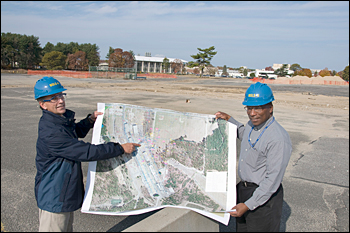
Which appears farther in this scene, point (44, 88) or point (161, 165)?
point (161, 165)

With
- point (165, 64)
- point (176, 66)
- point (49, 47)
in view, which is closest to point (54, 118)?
point (49, 47)

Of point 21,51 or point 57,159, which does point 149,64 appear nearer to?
point 21,51

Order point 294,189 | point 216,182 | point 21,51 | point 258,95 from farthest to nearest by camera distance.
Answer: point 21,51
point 294,189
point 216,182
point 258,95

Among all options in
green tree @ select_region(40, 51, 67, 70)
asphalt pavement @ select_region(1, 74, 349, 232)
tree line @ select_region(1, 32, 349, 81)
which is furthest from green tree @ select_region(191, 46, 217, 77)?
asphalt pavement @ select_region(1, 74, 349, 232)

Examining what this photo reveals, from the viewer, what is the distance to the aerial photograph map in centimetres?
249

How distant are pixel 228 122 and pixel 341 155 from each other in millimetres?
6101

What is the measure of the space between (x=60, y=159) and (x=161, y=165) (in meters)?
0.91

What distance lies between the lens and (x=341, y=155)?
721cm

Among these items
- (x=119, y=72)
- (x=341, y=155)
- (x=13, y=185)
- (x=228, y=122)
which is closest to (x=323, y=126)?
(x=341, y=155)

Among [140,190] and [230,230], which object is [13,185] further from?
[230,230]

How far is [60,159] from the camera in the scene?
2.34 meters

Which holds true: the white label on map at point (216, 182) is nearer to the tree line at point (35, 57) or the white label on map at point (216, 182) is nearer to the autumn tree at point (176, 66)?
the tree line at point (35, 57)

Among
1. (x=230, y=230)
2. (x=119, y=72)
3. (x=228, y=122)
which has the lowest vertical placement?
(x=230, y=230)

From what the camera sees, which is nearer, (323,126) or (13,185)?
(13,185)
